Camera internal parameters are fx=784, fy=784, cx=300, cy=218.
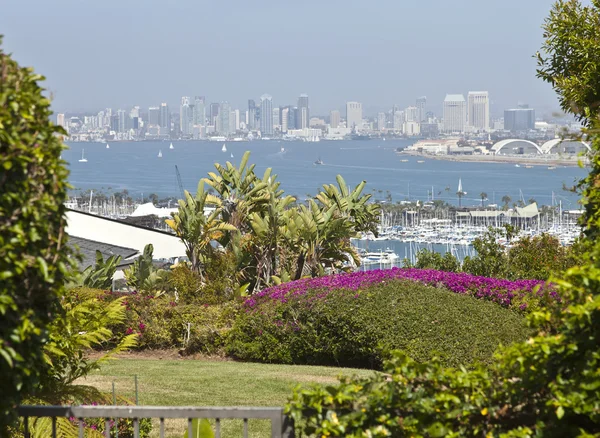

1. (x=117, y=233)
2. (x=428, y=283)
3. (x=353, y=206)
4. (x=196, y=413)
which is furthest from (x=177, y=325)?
(x=117, y=233)

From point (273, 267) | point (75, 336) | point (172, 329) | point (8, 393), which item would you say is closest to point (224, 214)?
point (273, 267)

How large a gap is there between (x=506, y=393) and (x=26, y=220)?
2.37m

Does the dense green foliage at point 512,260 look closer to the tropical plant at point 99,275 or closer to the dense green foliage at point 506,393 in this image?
the tropical plant at point 99,275

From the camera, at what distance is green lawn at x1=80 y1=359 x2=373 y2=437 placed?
9414 millimetres

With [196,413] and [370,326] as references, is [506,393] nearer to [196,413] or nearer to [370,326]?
[196,413]

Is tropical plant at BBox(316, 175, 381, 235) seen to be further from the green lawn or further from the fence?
the fence

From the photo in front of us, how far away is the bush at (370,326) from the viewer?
10477 millimetres

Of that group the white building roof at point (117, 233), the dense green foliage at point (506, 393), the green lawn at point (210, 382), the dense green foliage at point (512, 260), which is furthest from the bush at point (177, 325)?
the white building roof at point (117, 233)

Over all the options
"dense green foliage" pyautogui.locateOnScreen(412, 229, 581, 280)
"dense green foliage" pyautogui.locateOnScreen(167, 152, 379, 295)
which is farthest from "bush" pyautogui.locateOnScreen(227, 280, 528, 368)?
"dense green foliage" pyautogui.locateOnScreen(412, 229, 581, 280)

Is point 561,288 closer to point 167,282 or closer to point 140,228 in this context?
point 167,282

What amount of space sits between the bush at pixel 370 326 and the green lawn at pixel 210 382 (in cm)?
40

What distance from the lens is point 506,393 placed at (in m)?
3.76

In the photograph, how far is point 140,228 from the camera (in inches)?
1078

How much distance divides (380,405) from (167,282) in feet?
41.2
